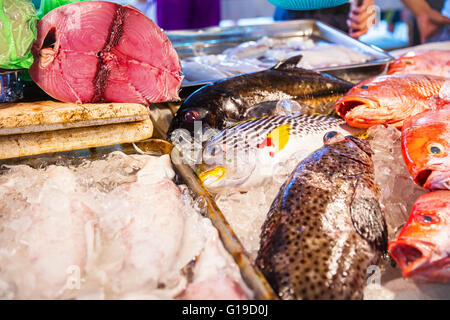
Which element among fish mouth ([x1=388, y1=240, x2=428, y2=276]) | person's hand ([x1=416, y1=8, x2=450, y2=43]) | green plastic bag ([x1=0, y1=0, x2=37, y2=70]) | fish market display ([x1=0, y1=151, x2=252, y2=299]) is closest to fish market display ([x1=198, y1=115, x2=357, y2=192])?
fish market display ([x1=0, y1=151, x2=252, y2=299])

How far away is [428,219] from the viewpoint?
126 centimetres

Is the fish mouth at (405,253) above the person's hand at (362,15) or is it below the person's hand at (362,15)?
below

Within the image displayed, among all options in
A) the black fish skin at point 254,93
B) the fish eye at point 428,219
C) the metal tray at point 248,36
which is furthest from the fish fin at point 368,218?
the metal tray at point 248,36

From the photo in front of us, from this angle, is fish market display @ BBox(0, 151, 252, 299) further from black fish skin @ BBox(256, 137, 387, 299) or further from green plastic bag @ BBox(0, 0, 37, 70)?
green plastic bag @ BBox(0, 0, 37, 70)

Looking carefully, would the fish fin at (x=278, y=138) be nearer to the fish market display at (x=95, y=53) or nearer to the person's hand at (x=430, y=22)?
the fish market display at (x=95, y=53)

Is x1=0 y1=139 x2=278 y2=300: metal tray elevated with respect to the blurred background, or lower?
lower

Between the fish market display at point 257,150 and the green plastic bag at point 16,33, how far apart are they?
35.7 inches

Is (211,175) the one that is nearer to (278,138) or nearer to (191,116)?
(278,138)

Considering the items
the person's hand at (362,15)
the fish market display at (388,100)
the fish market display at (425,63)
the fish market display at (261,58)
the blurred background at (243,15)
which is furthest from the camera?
the blurred background at (243,15)

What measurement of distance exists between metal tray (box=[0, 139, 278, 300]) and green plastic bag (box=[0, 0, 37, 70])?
0.43 m

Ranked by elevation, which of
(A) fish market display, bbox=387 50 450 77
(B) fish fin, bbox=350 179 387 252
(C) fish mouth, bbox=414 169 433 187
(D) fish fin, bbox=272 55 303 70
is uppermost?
(A) fish market display, bbox=387 50 450 77

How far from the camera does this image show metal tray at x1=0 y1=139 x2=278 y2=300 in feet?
3.55

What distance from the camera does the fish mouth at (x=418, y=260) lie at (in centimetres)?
116
